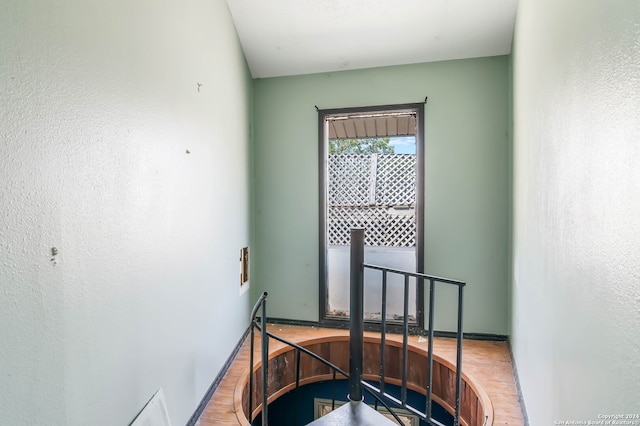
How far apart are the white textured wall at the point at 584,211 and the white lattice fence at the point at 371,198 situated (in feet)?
4.02

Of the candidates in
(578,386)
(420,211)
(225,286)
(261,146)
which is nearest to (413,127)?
(420,211)

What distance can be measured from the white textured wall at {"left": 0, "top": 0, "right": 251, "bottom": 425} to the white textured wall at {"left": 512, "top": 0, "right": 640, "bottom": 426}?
4.61 ft

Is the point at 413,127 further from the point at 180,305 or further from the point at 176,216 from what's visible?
the point at 180,305

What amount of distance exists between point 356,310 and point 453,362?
1050 mm

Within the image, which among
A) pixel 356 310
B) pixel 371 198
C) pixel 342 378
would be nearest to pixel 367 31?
pixel 371 198

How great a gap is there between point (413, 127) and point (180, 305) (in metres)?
2.26

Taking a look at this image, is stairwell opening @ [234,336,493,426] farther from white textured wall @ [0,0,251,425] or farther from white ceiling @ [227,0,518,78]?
white ceiling @ [227,0,518,78]

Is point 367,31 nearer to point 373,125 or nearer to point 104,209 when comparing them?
point 373,125

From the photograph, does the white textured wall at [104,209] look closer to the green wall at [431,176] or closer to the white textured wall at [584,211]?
the green wall at [431,176]

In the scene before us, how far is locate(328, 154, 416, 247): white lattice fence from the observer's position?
2.84 m

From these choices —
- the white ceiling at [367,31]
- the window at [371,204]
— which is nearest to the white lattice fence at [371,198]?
the window at [371,204]

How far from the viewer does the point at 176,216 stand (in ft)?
5.21

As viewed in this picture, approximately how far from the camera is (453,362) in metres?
2.26

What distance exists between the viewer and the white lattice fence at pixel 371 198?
284 cm
